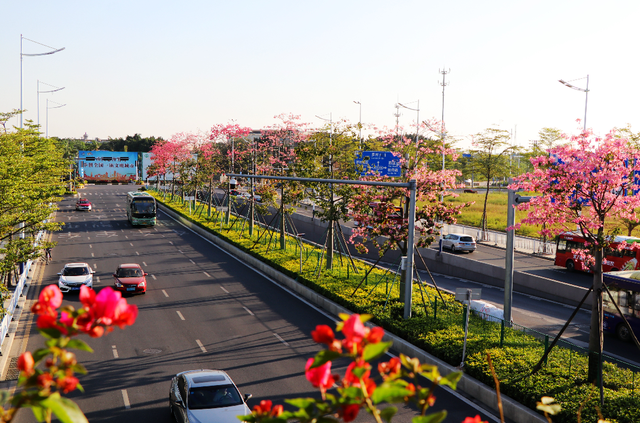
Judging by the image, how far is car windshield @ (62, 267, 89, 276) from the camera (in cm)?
2669

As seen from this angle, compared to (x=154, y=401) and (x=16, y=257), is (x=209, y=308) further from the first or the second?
(x=154, y=401)

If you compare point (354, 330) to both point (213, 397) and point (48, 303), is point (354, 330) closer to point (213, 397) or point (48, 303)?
point (48, 303)

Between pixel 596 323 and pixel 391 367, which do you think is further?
pixel 596 323

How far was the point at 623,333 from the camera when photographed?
21.3 meters

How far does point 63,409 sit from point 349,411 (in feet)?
4.22

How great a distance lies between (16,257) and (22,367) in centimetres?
2179

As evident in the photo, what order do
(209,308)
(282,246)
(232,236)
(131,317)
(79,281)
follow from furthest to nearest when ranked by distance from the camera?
1. (232,236)
2. (282,246)
3. (79,281)
4. (209,308)
5. (131,317)

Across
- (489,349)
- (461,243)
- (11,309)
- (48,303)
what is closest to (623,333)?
(489,349)

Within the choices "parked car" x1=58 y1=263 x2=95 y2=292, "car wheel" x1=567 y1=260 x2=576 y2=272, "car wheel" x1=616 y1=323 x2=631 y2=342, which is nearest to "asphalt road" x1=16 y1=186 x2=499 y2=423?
"parked car" x1=58 y1=263 x2=95 y2=292

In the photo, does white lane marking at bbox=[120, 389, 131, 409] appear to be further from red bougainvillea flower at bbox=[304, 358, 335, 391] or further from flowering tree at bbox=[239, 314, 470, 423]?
red bougainvillea flower at bbox=[304, 358, 335, 391]

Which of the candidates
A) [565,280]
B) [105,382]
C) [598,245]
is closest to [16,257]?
[105,382]

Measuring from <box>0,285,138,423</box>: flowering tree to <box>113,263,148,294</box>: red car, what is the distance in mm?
24598

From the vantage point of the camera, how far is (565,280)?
103 ft

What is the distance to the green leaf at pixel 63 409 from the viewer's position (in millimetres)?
2176
